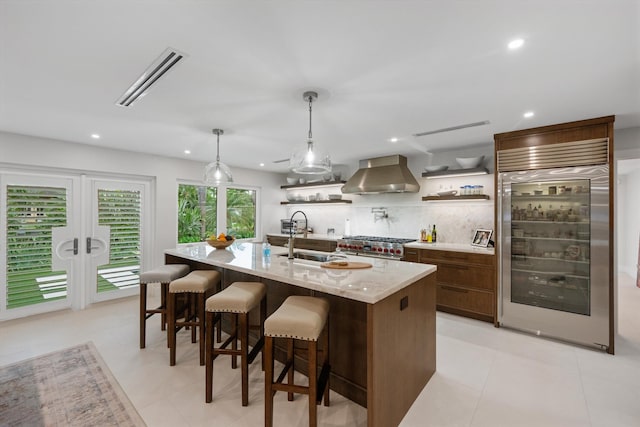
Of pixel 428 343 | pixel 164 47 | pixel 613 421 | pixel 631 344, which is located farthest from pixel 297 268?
pixel 631 344

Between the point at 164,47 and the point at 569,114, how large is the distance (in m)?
3.55

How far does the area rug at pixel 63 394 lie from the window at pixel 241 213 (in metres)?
3.47

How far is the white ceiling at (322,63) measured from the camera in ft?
4.72

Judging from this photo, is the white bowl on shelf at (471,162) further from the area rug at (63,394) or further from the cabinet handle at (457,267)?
the area rug at (63,394)

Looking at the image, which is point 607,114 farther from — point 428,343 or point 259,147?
point 259,147

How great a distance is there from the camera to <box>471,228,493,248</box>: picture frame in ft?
12.9

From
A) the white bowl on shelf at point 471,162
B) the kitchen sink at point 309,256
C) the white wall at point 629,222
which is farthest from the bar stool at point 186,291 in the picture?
the white wall at point 629,222

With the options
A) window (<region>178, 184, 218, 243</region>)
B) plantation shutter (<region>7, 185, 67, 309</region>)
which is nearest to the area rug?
plantation shutter (<region>7, 185, 67, 309</region>)

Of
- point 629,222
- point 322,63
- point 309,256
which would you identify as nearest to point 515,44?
point 322,63

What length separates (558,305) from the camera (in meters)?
3.12

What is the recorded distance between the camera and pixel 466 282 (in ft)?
12.0

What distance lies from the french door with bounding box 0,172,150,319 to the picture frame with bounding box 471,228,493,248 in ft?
16.9

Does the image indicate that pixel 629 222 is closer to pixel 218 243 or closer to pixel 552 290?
pixel 552 290

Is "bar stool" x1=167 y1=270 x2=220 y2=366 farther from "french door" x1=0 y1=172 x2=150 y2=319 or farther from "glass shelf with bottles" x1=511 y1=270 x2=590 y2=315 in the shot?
"glass shelf with bottles" x1=511 y1=270 x2=590 y2=315
